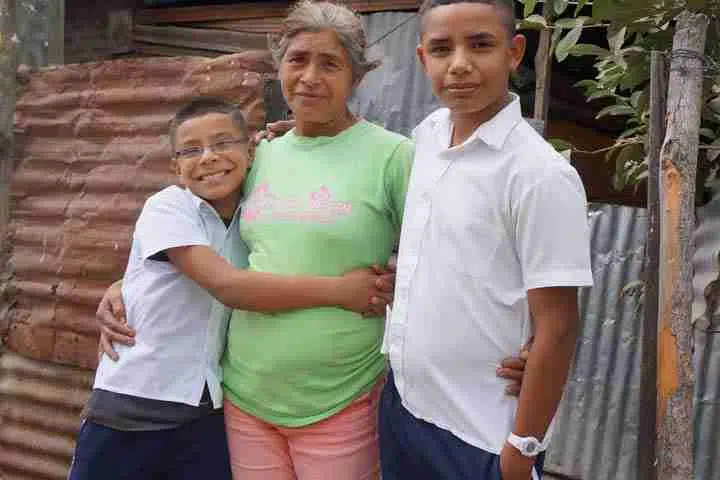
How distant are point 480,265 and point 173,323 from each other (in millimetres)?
881

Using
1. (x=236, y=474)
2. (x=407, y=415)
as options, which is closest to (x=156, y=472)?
(x=236, y=474)

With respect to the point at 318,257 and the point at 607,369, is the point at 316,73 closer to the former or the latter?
the point at 318,257

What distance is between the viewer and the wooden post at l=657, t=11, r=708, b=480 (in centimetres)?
156

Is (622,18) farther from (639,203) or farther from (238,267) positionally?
(639,203)

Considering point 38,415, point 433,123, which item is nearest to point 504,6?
point 433,123

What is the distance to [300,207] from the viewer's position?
1.99 m

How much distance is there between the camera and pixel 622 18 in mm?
2084

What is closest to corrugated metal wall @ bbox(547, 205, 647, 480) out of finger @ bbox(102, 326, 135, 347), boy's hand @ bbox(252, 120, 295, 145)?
boy's hand @ bbox(252, 120, 295, 145)

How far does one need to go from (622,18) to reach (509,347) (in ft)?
3.12

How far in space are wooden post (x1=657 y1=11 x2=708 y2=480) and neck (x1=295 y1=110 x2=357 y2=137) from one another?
0.82m

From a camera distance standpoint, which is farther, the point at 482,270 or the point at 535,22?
the point at 535,22

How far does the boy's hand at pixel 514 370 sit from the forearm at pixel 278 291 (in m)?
0.46

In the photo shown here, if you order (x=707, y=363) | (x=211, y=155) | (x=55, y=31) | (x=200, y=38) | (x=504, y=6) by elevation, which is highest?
(x=200, y=38)

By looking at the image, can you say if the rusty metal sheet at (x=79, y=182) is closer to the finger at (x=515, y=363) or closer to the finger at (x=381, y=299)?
the finger at (x=381, y=299)
